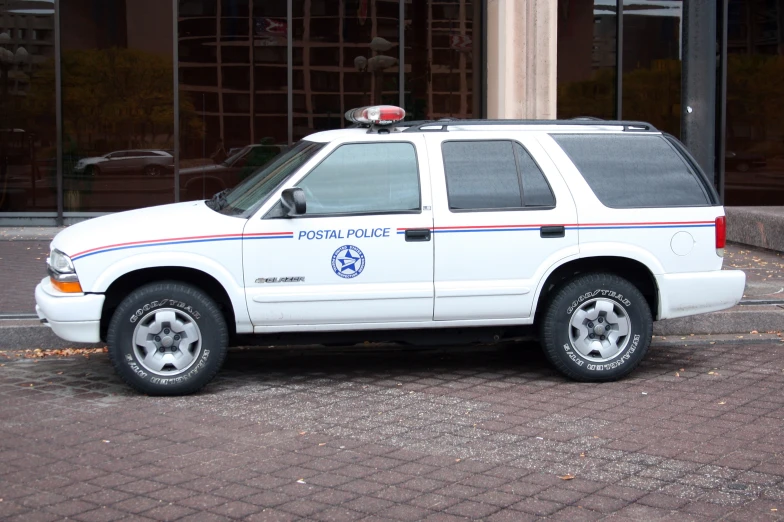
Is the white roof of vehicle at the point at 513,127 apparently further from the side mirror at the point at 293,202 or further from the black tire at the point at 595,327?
the black tire at the point at 595,327

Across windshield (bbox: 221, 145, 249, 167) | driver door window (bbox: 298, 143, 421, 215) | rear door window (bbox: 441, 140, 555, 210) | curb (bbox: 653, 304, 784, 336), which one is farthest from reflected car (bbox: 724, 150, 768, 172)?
driver door window (bbox: 298, 143, 421, 215)

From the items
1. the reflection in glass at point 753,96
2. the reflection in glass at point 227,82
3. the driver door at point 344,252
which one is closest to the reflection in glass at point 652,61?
the reflection in glass at point 753,96

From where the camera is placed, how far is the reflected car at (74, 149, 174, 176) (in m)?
15.6

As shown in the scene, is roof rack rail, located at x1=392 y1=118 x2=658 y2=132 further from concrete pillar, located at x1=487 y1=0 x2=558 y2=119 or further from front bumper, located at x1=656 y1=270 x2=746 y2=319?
concrete pillar, located at x1=487 y1=0 x2=558 y2=119

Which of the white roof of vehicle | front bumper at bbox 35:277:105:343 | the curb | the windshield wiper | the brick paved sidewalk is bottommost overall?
the brick paved sidewalk

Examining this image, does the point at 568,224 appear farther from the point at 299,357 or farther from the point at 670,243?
the point at 299,357

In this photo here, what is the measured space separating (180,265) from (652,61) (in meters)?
11.7

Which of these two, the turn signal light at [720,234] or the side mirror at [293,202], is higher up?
the side mirror at [293,202]

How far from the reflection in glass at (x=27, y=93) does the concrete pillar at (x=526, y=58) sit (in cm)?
680

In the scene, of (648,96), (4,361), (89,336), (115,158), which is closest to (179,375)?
(89,336)

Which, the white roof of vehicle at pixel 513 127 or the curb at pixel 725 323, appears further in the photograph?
the curb at pixel 725 323

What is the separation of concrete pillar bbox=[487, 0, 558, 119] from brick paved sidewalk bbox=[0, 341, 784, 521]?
7.37 meters

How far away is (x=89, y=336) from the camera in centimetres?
676

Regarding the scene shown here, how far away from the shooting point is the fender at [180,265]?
6672 millimetres
